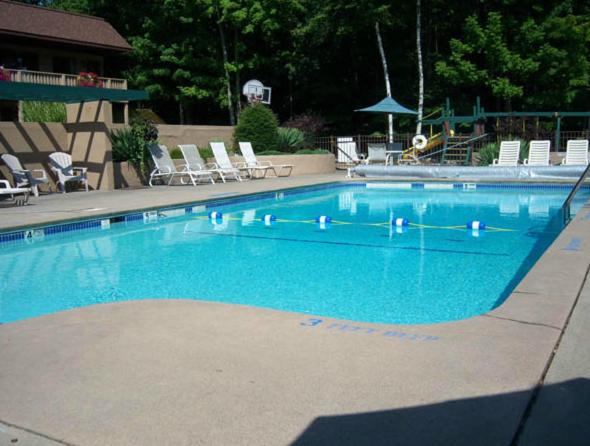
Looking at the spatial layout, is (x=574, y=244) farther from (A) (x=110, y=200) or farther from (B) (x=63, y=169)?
(B) (x=63, y=169)

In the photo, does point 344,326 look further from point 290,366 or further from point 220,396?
point 220,396

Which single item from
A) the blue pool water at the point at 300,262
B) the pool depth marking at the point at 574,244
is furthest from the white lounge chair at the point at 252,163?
the pool depth marking at the point at 574,244

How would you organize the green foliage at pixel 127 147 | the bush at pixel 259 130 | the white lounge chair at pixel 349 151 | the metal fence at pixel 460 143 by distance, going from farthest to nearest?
the white lounge chair at pixel 349 151
the metal fence at pixel 460 143
the bush at pixel 259 130
the green foliage at pixel 127 147

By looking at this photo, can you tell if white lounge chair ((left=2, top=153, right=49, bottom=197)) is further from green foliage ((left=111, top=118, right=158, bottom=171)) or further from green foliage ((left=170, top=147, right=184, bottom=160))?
green foliage ((left=170, top=147, right=184, bottom=160))

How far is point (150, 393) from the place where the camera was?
2.54m

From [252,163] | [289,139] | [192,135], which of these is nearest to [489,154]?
[289,139]

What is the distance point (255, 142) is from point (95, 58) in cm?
1414

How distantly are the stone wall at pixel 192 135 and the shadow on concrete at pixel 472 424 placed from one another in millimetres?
16747

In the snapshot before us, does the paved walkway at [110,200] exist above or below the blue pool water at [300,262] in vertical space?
above

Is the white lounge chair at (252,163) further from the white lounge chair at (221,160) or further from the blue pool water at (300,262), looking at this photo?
the blue pool water at (300,262)

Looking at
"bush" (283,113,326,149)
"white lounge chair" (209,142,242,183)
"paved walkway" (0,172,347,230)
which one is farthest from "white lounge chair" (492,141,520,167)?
"white lounge chair" (209,142,242,183)

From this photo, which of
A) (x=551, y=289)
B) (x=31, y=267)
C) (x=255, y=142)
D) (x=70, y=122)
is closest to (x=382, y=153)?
(x=255, y=142)

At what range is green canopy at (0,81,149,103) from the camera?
11405mm

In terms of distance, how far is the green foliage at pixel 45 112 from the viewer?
605 inches
